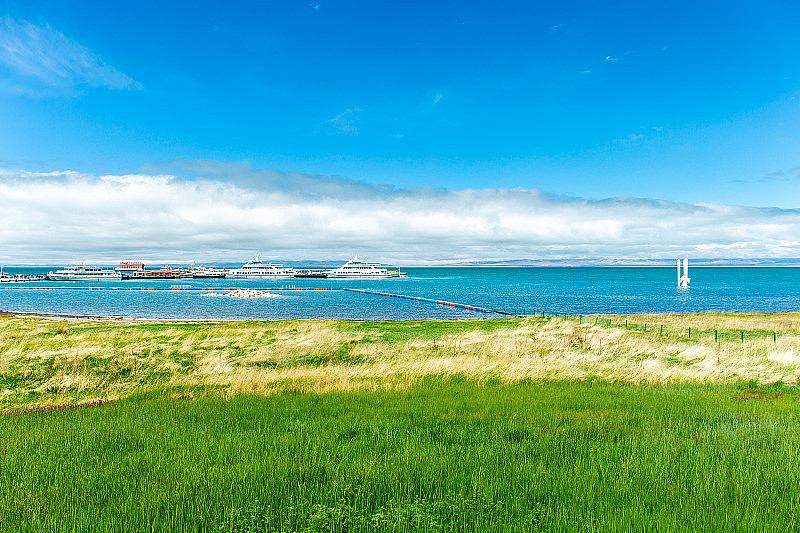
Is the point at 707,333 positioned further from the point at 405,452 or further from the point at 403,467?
the point at 403,467

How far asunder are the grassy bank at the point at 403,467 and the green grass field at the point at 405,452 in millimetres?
29

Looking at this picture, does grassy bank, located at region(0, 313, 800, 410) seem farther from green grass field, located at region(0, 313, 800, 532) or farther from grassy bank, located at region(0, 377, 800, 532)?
grassy bank, located at region(0, 377, 800, 532)

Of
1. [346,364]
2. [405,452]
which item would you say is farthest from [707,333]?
[405,452]

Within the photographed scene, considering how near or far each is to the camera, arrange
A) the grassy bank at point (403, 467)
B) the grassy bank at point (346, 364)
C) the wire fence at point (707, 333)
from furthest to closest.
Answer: the wire fence at point (707, 333), the grassy bank at point (346, 364), the grassy bank at point (403, 467)

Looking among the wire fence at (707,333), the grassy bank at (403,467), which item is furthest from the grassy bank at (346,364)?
the grassy bank at (403,467)

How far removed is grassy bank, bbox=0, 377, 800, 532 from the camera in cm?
512

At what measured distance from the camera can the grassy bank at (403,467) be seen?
202 inches

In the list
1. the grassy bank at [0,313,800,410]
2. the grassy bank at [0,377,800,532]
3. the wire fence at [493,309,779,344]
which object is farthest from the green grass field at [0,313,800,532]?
the wire fence at [493,309,779,344]

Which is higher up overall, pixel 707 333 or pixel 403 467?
pixel 403 467

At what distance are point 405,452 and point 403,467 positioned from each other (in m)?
0.54

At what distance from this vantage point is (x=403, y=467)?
643cm

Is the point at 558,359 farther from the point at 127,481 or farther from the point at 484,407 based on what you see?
the point at 127,481

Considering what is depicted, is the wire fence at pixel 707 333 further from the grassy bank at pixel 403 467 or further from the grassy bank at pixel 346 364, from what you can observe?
the grassy bank at pixel 403 467

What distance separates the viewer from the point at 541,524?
5012 millimetres
